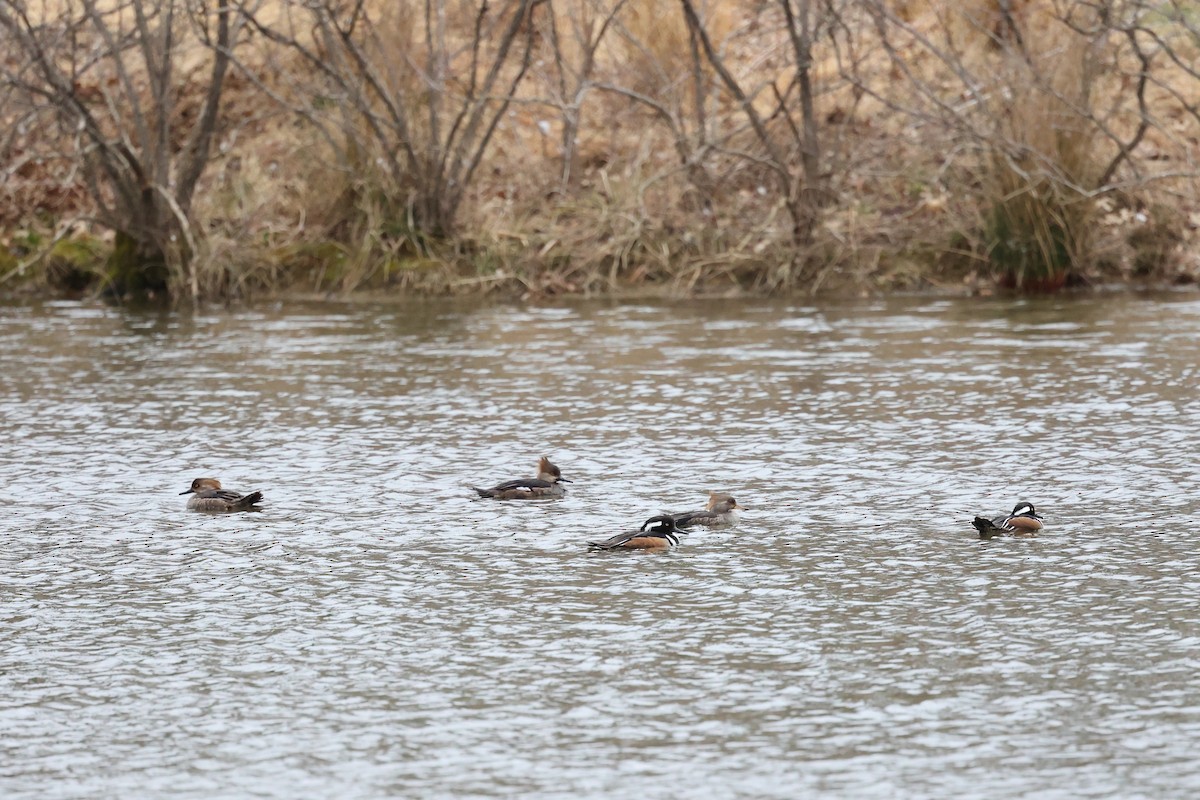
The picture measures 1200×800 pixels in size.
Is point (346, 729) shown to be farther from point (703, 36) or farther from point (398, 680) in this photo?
point (703, 36)

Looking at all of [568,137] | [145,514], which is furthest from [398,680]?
[568,137]

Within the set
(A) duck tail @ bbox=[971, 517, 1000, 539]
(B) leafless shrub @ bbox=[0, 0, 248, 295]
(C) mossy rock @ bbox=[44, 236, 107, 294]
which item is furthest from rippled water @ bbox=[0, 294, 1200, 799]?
(C) mossy rock @ bbox=[44, 236, 107, 294]

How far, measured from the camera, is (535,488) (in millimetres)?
9867

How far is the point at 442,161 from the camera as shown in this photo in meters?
22.2

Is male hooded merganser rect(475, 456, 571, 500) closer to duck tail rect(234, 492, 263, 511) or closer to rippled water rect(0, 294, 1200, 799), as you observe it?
rippled water rect(0, 294, 1200, 799)

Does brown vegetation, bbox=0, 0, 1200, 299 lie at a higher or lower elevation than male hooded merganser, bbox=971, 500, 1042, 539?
higher

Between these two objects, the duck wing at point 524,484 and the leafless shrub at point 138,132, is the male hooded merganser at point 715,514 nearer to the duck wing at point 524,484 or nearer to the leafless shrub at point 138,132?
the duck wing at point 524,484

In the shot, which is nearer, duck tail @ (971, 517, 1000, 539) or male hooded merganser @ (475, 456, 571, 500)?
duck tail @ (971, 517, 1000, 539)

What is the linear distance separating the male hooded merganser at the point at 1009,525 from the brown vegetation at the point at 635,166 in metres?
11.6

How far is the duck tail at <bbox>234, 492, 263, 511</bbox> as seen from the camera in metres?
9.73

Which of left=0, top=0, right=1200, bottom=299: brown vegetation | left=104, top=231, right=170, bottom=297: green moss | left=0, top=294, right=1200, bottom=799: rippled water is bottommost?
left=0, top=294, right=1200, bottom=799: rippled water

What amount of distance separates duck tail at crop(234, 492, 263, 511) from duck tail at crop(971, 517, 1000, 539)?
3.64m

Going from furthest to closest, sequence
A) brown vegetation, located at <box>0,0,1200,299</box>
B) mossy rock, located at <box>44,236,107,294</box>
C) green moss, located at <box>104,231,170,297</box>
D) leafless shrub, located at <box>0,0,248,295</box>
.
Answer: mossy rock, located at <box>44,236,107,294</box>, green moss, located at <box>104,231,170,297</box>, leafless shrub, located at <box>0,0,248,295</box>, brown vegetation, located at <box>0,0,1200,299</box>

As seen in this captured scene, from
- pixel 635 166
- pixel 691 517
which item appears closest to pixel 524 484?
pixel 691 517
